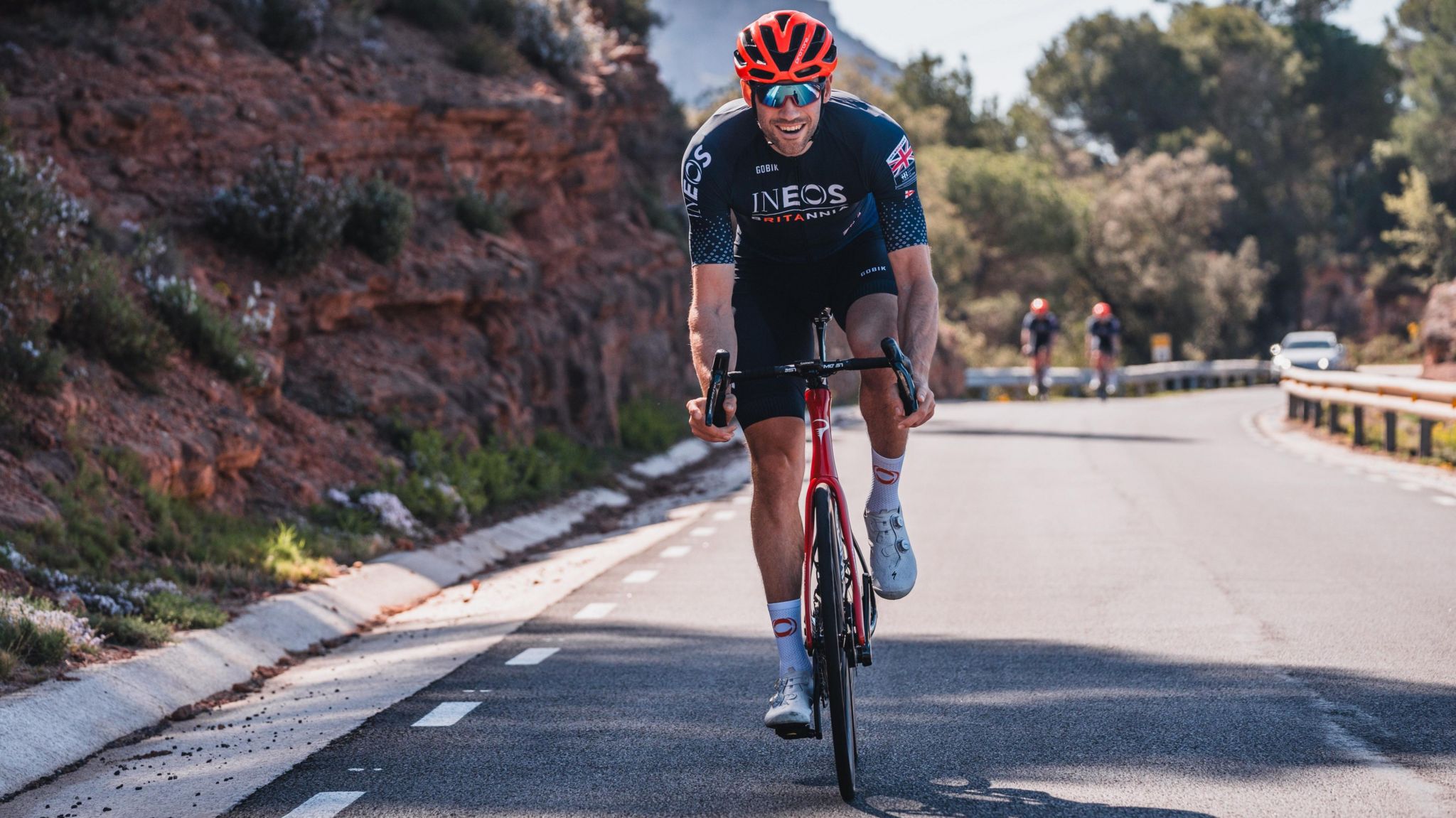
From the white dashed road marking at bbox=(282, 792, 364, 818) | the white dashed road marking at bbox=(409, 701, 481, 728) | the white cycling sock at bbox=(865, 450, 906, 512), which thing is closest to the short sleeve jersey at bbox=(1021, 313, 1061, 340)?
the white dashed road marking at bbox=(409, 701, 481, 728)

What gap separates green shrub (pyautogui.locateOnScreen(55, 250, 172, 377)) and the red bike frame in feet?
22.9

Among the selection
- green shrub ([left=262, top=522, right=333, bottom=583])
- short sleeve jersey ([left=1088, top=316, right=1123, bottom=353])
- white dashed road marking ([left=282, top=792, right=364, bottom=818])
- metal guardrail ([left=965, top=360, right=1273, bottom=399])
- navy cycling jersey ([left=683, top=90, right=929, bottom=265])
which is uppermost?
navy cycling jersey ([left=683, top=90, right=929, bottom=265])

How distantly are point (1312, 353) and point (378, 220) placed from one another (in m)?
40.3

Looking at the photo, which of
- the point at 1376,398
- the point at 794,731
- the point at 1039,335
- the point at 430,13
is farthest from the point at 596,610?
the point at 1039,335

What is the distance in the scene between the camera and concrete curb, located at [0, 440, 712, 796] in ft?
21.0

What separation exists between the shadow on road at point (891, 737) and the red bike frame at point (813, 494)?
0.57 m

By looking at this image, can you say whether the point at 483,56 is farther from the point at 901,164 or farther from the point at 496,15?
the point at 901,164

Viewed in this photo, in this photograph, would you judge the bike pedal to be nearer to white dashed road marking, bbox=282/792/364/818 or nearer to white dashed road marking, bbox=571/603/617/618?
white dashed road marking, bbox=282/792/364/818

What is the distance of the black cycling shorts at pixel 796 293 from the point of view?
20.1 feet

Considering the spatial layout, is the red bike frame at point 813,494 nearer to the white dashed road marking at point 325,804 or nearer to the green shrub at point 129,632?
the white dashed road marking at point 325,804

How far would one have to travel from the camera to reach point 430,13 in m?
21.7

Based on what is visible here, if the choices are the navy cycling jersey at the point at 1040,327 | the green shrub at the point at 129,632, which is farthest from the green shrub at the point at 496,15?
the green shrub at the point at 129,632

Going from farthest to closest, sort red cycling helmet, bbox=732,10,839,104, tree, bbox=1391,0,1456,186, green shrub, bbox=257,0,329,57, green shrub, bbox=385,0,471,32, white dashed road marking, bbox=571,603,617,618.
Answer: tree, bbox=1391,0,1456,186, green shrub, bbox=385,0,471,32, green shrub, bbox=257,0,329,57, white dashed road marking, bbox=571,603,617,618, red cycling helmet, bbox=732,10,839,104

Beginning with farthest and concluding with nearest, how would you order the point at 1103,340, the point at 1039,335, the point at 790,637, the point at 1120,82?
the point at 1120,82 → the point at 1103,340 → the point at 1039,335 → the point at 790,637
